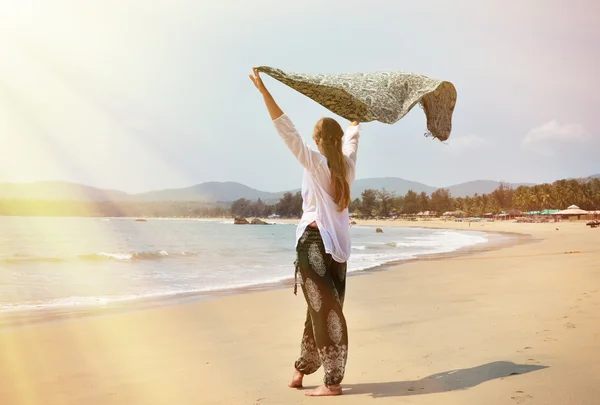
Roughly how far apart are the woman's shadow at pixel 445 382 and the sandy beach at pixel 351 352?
14 mm

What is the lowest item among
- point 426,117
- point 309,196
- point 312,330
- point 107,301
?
point 107,301

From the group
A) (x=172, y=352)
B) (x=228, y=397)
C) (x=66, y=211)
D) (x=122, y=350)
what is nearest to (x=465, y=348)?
(x=228, y=397)

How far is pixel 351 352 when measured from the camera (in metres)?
5.38

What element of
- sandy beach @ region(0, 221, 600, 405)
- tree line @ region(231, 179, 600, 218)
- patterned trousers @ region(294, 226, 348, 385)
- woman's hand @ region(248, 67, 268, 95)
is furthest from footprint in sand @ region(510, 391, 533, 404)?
tree line @ region(231, 179, 600, 218)

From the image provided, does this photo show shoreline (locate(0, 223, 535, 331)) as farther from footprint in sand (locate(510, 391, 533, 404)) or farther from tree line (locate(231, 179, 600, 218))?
tree line (locate(231, 179, 600, 218))

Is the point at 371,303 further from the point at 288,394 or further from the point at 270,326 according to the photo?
the point at 288,394

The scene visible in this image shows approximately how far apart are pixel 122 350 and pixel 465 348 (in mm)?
3318

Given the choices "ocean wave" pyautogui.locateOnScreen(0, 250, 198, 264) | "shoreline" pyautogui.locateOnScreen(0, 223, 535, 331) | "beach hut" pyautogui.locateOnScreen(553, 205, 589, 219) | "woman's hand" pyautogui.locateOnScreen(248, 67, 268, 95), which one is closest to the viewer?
"woman's hand" pyautogui.locateOnScreen(248, 67, 268, 95)

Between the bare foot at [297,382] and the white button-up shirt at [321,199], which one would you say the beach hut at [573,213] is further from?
the white button-up shirt at [321,199]

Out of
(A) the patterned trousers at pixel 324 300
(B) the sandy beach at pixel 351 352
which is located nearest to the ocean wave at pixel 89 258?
(B) the sandy beach at pixel 351 352

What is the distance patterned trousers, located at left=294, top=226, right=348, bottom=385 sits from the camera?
3873 millimetres

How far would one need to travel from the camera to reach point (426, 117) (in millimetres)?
4547

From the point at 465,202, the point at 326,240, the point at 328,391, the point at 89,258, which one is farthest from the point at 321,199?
the point at 465,202

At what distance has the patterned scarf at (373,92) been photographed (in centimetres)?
383
